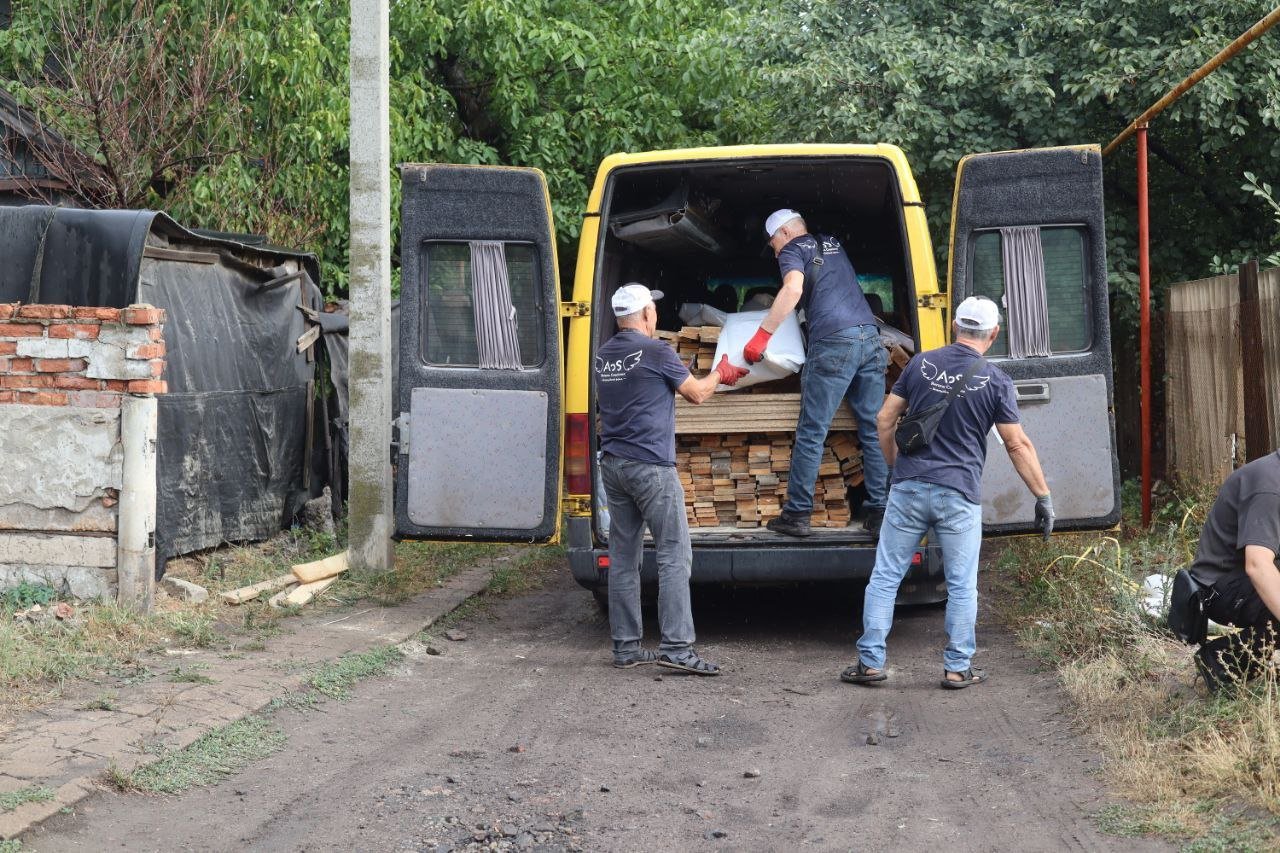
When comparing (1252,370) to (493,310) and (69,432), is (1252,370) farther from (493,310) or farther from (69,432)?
(69,432)

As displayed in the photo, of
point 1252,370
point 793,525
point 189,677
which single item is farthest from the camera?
point 1252,370

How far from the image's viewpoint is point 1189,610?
522 centimetres

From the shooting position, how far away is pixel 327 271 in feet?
43.1

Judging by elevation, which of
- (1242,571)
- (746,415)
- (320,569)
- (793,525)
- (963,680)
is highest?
(746,415)

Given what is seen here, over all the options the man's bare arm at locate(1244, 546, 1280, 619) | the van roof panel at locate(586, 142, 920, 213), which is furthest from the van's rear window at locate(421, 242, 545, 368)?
the man's bare arm at locate(1244, 546, 1280, 619)

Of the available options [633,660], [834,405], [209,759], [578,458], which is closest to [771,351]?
[834,405]

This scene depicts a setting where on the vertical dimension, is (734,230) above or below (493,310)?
above

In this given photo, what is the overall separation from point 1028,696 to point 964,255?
2263mm

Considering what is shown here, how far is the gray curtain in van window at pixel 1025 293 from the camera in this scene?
6949 mm

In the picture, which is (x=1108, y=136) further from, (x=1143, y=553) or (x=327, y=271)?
(x=327, y=271)

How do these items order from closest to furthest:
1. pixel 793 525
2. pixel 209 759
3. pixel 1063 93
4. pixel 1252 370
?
pixel 209 759
pixel 793 525
pixel 1252 370
pixel 1063 93

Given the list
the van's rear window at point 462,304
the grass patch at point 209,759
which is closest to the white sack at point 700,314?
the van's rear window at point 462,304

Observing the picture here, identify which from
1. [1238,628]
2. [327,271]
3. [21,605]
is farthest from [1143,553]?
[327,271]

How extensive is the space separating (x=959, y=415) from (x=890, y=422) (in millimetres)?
361
